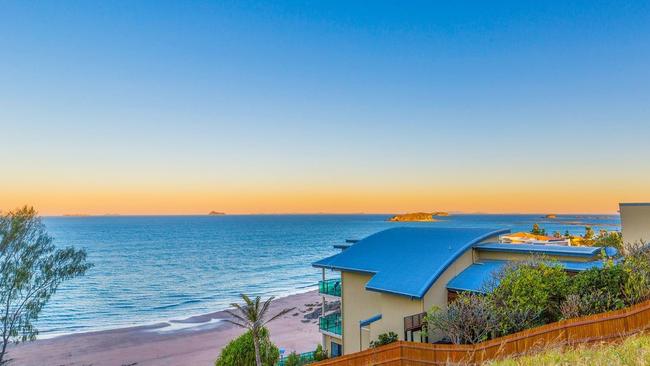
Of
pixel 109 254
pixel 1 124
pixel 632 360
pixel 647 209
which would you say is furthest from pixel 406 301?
pixel 109 254

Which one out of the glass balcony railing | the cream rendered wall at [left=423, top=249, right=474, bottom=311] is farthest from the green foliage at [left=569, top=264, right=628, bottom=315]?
the glass balcony railing

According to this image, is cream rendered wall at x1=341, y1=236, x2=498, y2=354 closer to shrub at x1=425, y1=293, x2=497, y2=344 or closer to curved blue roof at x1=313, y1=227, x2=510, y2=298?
curved blue roof at x1=313, y1=227, x2=510, y2=298

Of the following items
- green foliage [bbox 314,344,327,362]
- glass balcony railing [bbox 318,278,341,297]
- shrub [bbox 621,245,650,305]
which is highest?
shrub [bbox 621,245,650,305]

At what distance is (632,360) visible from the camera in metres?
6.11

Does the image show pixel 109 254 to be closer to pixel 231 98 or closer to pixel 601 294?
pixel 231 98

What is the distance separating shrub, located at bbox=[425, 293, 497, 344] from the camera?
11.5 metres

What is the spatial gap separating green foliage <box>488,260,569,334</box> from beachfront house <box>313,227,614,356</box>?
2037mm

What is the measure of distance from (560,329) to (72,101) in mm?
44095

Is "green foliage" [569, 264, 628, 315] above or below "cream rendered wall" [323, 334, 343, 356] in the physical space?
above

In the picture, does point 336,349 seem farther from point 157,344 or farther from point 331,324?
point 157,344

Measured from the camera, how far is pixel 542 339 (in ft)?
29.1

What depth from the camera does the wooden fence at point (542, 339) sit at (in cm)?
837

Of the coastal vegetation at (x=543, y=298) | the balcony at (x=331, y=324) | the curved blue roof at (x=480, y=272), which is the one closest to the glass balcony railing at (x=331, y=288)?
the balcony at (x=331, y=324)

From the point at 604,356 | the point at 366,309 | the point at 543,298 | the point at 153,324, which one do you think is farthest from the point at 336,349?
the point at 153,324
